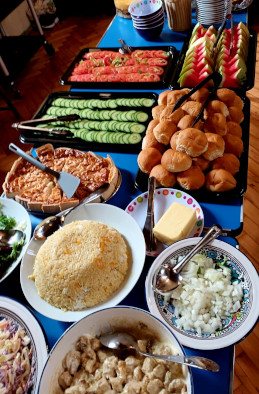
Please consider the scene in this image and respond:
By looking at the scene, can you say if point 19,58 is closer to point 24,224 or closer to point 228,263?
point 24,224

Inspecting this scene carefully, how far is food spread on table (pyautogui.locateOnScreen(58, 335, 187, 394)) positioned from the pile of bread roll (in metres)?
0.74

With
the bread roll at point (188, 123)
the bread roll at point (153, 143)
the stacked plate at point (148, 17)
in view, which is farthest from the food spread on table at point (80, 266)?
the stacked plate at point (148, 17)

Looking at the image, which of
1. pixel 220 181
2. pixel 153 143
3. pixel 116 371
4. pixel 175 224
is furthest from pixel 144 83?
pixel 116 371

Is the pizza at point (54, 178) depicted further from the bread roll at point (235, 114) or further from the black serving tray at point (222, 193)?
the bread roll at point (235, 114)

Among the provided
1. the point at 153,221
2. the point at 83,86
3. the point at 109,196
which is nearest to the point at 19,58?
the point at 83,86

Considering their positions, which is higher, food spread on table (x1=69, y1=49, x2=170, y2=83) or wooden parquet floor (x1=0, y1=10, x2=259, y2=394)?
food spread on table (x1=69, y1=49, x2=170, y2=83)

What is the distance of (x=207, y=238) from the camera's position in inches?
45.3

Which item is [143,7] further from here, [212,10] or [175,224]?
[175,224]

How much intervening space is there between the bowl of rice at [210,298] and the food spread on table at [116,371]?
115 mm

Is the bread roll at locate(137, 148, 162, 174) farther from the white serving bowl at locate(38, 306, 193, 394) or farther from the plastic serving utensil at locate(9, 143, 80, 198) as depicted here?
the white serving bowl at locate(38, 306, 193, 394)

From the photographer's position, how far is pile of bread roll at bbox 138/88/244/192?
4.72ft

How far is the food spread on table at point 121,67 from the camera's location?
216cm

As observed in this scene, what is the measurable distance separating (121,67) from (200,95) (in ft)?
2.74

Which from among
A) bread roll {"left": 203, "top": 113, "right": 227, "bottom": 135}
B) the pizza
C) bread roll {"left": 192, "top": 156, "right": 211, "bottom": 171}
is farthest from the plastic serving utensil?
bread roll {"left": 203, "top": 113, "right": 227, "bottom": 135}
